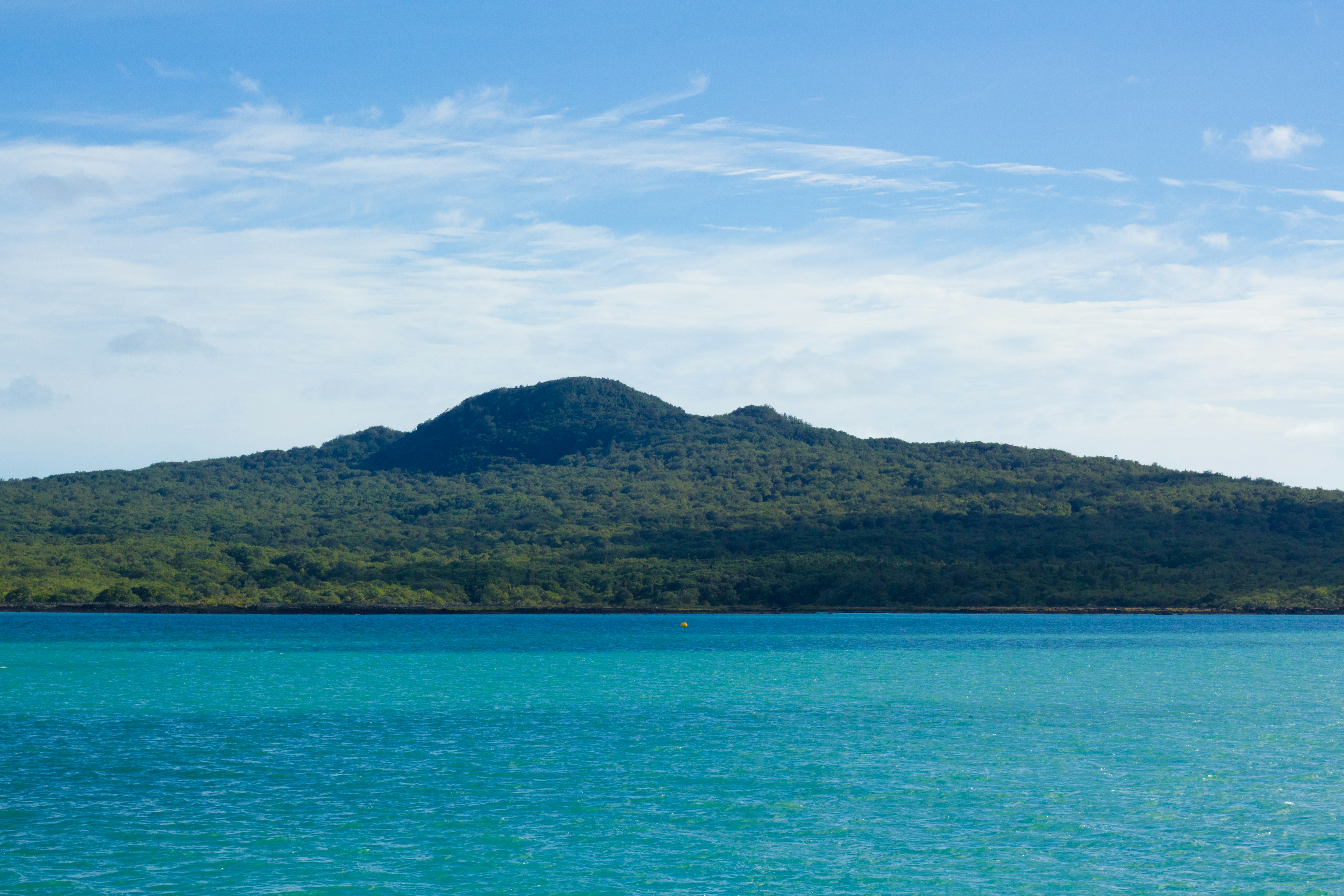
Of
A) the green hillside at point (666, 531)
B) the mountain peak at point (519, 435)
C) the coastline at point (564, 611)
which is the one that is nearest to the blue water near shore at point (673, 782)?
the coastline at point (564, 611)

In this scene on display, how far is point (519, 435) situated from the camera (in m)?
190

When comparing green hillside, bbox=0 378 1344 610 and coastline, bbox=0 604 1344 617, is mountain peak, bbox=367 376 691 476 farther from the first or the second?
coastline, bbox=0 604 1344 617

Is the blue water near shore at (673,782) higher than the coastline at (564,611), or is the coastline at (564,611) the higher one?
the blue water near shore at (673,782)

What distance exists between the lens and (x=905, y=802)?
20406 mm

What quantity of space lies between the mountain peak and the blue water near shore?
136 m

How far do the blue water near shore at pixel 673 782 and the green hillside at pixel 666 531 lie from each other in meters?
75.8

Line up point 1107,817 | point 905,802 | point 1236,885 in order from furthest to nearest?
point 905,802 < point 1107,817 < point 1236,885

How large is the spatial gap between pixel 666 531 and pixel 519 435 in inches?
1970

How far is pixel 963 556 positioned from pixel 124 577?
8883 cm

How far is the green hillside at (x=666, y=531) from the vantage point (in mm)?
122500

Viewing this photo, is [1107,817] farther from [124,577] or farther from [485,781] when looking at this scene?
[124,577]

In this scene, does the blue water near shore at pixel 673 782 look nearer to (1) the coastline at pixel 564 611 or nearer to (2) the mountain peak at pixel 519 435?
(1) the coastline at pixel 564 611

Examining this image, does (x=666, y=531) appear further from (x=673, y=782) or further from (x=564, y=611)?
(x=673, y=782)

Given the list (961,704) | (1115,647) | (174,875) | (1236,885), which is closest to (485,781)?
(174,875)
